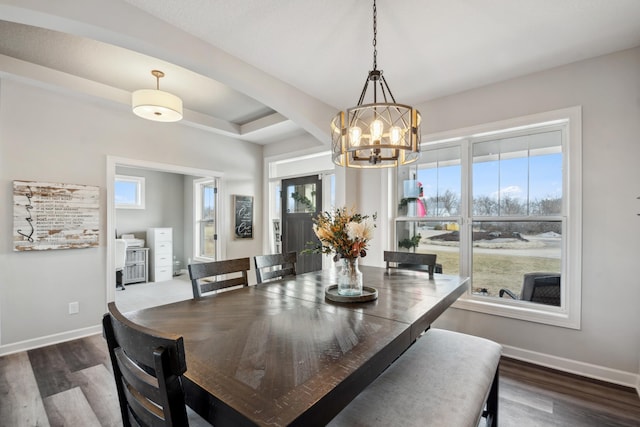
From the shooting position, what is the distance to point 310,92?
10.6 feet

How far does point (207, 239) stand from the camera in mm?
6340

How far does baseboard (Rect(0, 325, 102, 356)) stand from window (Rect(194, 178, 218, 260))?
2.88m

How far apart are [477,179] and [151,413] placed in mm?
3263

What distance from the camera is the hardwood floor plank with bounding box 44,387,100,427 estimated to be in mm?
1896

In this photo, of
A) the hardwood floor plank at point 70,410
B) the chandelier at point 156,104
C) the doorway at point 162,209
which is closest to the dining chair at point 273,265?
the hardwood floor plank at point 70,410

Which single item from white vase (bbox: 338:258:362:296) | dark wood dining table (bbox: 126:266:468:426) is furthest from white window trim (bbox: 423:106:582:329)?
white vase (bbox: 338:258:362:296)

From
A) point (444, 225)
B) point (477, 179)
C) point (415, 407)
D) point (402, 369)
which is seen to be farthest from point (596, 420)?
point (477, 179)

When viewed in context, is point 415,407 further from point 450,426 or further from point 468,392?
point 468,392

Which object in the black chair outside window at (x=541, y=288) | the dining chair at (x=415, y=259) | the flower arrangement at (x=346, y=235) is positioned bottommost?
the black chair outside window at (x=541, y=288)

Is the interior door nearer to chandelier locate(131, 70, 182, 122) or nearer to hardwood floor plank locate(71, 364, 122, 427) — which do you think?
chandelier locate(131, 70, 182, 122)

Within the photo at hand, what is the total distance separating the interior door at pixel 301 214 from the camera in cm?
448

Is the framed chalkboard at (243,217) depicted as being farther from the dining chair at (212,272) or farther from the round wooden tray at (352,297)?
the round wooden tray at (352,297)

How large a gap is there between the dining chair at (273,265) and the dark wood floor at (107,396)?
50.7 inches

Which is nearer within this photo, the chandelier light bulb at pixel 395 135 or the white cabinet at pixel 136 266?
the chandelier light bulb at pixel 395 135
